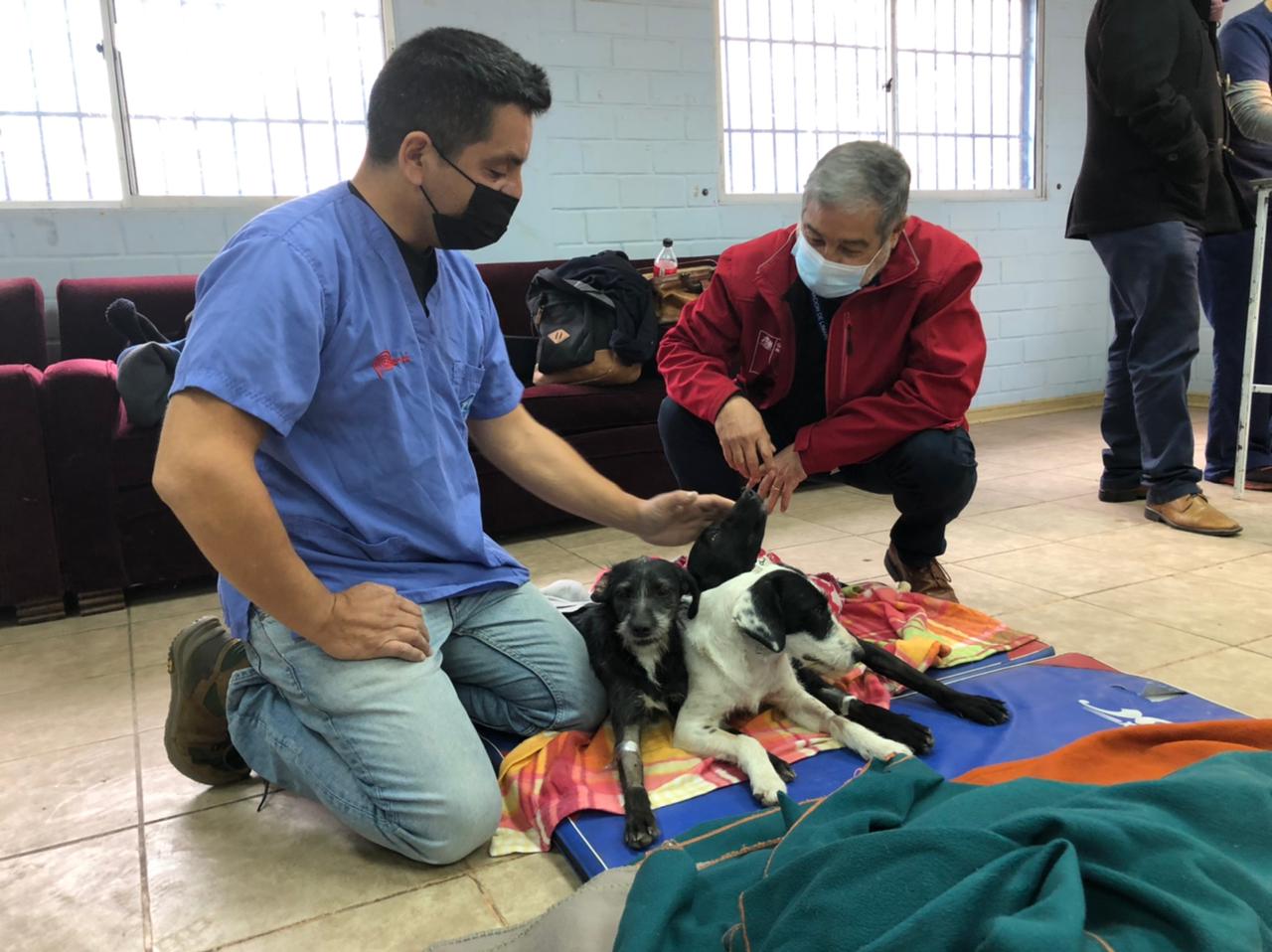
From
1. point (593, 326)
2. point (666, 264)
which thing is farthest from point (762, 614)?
point (666, 264)

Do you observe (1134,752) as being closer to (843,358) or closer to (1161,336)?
(843,358)

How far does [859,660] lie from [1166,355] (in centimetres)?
219

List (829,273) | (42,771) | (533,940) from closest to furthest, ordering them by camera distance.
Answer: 1. (533,940)
2. (42,771)
3. (829,273)

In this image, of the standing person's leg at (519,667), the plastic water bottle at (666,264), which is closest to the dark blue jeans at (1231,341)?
the plastic water bottle at (666,264)

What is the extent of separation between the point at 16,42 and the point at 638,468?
2.92m

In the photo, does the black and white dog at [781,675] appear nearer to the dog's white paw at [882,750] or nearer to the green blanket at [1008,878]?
the dog's white paw at [882,750]

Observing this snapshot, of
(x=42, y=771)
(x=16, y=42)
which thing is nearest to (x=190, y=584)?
(x=42, y=771)

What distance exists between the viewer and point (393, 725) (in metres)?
1.51

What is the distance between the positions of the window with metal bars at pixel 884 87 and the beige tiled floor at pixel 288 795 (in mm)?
2403

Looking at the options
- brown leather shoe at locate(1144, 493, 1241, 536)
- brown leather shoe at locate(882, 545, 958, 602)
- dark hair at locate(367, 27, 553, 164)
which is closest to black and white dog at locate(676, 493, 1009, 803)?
brown leather shoe at locate(882, 545, 958, 602)

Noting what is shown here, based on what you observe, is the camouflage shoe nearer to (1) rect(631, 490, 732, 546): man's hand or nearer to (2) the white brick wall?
(1) rect(631, 490, 732, 546): man's hand

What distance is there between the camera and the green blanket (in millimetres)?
893

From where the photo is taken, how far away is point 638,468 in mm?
3785

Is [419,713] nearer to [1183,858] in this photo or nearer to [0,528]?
[1183,858]
